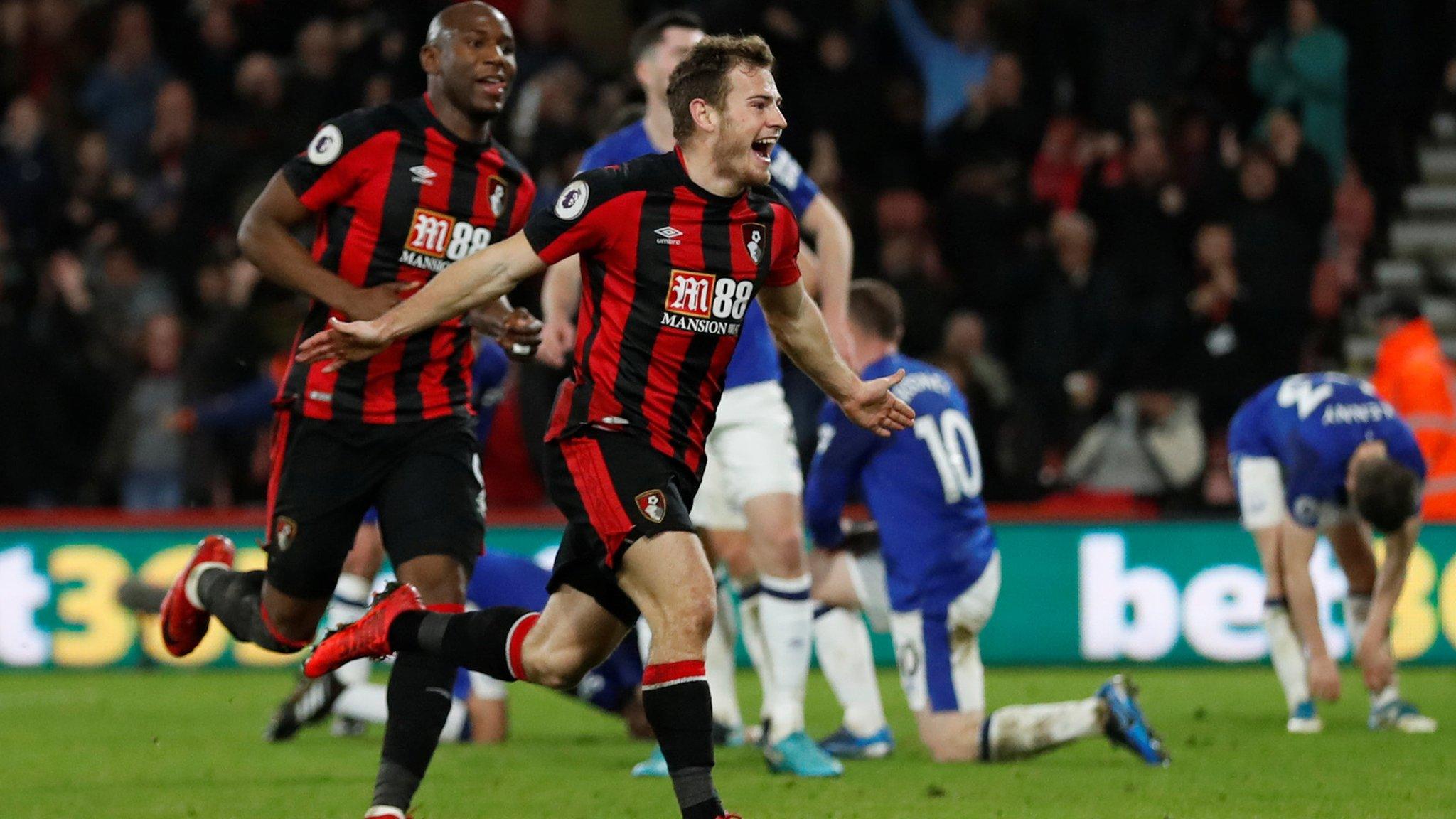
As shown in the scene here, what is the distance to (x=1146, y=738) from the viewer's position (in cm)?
721

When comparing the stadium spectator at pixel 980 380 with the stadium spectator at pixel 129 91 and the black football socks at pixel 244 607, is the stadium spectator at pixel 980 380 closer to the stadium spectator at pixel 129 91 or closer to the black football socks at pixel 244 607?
the stadium spectator at pixel 129 91

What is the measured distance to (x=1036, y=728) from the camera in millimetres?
7328

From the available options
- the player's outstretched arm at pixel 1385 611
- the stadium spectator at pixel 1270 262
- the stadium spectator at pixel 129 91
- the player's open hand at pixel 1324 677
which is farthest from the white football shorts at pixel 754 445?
the stadium spectator at pixel 129 91

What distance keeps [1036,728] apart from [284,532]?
2.82 m

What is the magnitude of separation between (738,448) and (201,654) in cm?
584

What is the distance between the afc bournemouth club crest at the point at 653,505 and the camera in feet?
17.2

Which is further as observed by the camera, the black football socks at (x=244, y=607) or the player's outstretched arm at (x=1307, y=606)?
the player's outstretched arm at (x=1307, y=606)

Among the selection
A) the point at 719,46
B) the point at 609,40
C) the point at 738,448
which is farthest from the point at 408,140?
the point at 609,40

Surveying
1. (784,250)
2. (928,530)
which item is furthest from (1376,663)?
(784,250)

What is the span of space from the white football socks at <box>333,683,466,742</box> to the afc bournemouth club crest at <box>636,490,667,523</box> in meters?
3.51

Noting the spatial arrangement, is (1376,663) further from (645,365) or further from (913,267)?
(913,267)

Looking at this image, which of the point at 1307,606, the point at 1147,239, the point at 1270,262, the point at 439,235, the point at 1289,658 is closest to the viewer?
the point at 439,235

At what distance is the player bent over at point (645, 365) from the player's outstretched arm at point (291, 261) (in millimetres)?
850

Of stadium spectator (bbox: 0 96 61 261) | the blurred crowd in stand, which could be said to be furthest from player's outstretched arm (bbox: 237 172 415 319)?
stadium spectator (bbox: 0 96 61 261)
